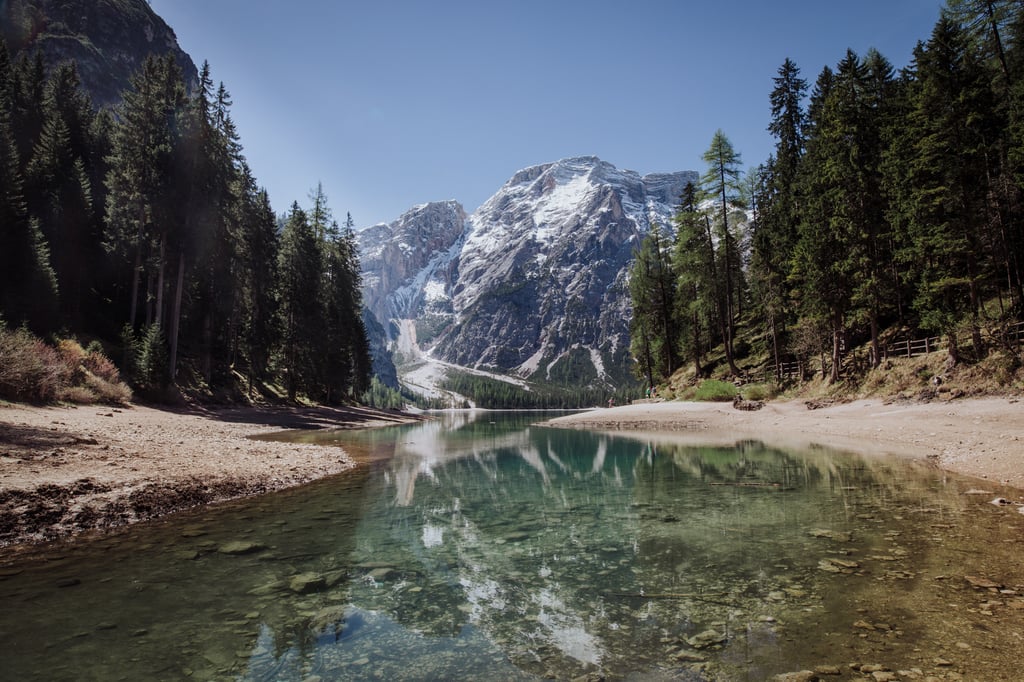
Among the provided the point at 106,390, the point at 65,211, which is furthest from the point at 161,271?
the point at 65,211

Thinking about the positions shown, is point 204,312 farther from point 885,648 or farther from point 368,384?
point 885,648

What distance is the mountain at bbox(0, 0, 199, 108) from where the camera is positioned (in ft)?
440

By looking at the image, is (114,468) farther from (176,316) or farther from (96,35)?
(96,35)

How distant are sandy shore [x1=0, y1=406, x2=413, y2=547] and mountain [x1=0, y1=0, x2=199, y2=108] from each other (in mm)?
160407

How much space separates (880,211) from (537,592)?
4121 centimetres

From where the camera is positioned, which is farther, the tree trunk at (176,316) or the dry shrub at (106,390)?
the tree trunk at (176,316)

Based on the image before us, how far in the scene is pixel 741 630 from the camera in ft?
16.9

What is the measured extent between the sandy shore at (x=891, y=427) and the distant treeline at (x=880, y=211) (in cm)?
503

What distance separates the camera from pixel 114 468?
11430 millimetres

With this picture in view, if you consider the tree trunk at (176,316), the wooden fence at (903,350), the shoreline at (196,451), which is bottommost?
the shoreline at (196,451)

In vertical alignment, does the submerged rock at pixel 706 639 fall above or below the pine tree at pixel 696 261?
below

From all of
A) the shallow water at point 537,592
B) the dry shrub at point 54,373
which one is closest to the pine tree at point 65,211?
the dry shrub at point 54,373

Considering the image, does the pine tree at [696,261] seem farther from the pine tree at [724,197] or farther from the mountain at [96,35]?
the mountain at [96,35]

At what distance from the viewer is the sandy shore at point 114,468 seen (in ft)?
28.5
